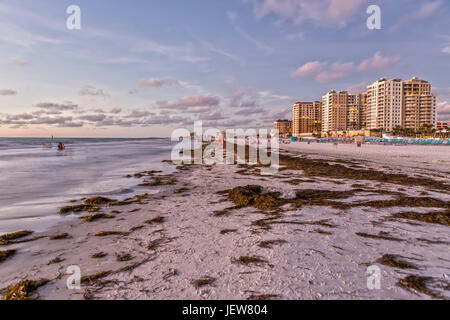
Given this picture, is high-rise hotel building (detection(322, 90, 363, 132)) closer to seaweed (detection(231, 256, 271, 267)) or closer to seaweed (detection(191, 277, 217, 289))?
seaweed (detection(231, 256, 271, 267))

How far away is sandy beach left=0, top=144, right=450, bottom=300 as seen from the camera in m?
2.95

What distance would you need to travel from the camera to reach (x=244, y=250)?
402cm

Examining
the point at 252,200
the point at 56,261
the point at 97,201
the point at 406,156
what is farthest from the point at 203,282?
the point at 406,156

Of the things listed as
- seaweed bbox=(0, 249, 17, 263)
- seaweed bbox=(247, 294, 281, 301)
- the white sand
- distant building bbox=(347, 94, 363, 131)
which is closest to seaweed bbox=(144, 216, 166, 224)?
seaweed bbox=(0, 249, 17, 263)

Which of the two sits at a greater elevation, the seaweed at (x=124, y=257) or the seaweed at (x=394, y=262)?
the seaweed at (x=394, y=262)

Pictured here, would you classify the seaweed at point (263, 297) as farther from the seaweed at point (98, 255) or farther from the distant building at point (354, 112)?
the distant building at point (354, 112)

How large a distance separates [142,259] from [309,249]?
2.99 m

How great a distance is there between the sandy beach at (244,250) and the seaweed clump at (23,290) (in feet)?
0.09

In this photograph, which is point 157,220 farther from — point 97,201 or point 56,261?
point 97,201

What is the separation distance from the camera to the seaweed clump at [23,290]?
9.29 feet

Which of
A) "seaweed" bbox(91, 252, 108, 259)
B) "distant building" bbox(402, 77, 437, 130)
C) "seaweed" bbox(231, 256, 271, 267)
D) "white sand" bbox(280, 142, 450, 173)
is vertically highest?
"distant building" bbox(402, 77, 437, 130)

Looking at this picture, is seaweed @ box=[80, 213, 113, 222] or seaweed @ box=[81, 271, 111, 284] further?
seaweed @ box=[80, 213, 113, 222]

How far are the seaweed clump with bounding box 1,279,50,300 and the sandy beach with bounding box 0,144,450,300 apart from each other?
0.09 feet

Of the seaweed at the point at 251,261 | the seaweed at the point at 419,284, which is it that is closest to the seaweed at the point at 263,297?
the seaweed at the point at 251,261
